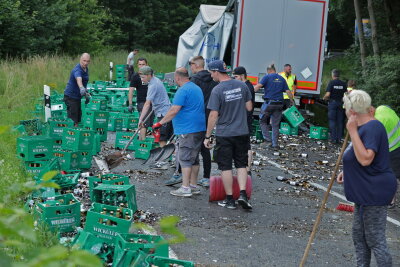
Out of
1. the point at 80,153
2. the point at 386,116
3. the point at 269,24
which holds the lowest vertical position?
the point at 80,153

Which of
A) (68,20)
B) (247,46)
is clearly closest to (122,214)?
(247,46)

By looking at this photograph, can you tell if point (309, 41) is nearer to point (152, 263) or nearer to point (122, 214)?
point (122, 214)

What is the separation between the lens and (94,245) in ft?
19.3

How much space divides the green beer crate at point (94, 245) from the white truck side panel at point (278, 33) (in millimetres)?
12673

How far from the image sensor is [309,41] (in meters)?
18.7

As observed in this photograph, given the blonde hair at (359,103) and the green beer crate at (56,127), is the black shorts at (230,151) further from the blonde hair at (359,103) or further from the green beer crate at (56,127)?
the green beer crate at (56,127)

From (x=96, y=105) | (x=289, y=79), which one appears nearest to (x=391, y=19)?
(x=289, y=79)

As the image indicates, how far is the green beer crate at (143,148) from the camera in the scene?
40.7 ft

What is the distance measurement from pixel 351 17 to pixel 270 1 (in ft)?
70.4

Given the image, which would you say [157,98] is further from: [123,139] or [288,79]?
[288,79]

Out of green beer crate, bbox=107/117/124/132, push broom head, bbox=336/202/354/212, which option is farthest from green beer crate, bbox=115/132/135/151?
push broom head, bbox=336/202/354/212

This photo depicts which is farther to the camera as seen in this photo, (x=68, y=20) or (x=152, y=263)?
(x=68, y=20)

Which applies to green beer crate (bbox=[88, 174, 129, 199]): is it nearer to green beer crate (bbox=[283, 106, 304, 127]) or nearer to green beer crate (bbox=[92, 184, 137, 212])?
green beer crate (bbox=[92, 184, 137, 212])

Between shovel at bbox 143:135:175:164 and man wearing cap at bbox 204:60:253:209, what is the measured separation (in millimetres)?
2145
